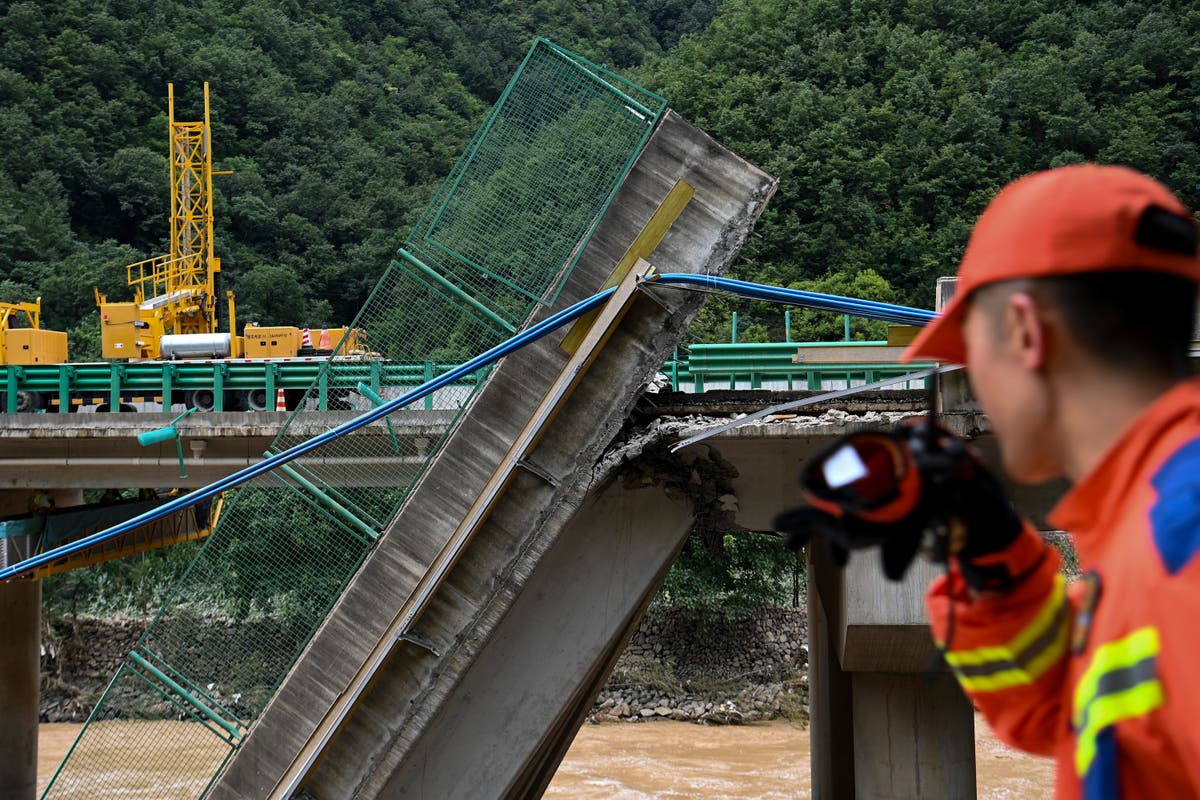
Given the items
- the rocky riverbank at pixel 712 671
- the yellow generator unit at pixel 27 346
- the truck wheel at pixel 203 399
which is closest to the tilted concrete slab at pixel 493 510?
the truck wheel at pixel 203 399

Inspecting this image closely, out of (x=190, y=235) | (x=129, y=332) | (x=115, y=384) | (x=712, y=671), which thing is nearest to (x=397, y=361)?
(x=115, y=384)

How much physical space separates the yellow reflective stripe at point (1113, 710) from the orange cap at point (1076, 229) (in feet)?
1.61

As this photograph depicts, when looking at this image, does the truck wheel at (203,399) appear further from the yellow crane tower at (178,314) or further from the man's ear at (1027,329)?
the man's ear at (1027,329)

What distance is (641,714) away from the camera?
31.9m

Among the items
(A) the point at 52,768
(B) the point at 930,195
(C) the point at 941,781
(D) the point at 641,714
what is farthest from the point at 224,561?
(B) the point at 930,195

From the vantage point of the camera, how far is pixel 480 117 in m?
78.7

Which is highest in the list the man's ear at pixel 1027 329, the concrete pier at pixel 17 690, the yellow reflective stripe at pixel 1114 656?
the concrete pier at pixel 17 690

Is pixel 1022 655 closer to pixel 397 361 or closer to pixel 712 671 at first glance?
pixel 397 361

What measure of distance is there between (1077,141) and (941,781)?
45.7 meters

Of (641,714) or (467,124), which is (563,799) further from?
(467,124)

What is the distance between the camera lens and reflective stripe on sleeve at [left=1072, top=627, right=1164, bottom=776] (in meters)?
1.21

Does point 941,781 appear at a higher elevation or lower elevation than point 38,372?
lower

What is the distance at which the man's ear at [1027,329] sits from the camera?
4.60 ft

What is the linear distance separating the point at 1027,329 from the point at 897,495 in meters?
0.27
